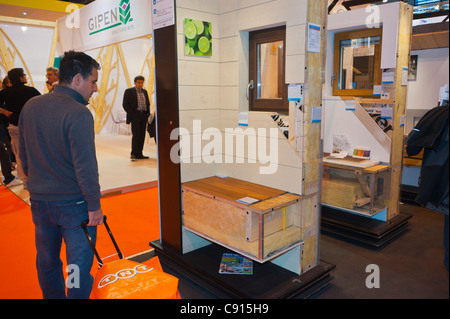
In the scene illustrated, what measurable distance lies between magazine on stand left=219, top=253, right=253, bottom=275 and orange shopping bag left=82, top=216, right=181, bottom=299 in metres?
0.94

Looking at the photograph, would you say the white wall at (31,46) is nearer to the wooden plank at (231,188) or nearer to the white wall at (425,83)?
the wooden plank at (231,188)

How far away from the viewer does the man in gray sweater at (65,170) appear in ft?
6.18

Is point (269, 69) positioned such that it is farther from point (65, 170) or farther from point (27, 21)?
point (27, 21)

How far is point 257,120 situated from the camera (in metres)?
2.71

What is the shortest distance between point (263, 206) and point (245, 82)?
3.62 feet

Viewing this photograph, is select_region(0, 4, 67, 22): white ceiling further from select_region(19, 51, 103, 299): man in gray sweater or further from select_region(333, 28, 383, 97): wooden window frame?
select_region(19, 51, 103, 299): man in gray sweater

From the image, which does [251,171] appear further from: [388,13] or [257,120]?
[388,13]

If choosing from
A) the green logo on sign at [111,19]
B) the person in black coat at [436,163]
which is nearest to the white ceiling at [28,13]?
the green logo on sign at [111,19]

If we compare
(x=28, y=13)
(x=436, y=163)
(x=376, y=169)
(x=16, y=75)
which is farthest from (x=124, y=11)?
(x=28, y=13)

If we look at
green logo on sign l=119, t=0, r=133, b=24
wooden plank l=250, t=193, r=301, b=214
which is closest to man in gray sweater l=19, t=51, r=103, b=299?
wooden plank l=250, t=193, r=301, b=214

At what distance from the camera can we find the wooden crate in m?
2.32

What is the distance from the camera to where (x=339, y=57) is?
4.11 meters

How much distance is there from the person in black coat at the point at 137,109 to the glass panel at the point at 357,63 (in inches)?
166
